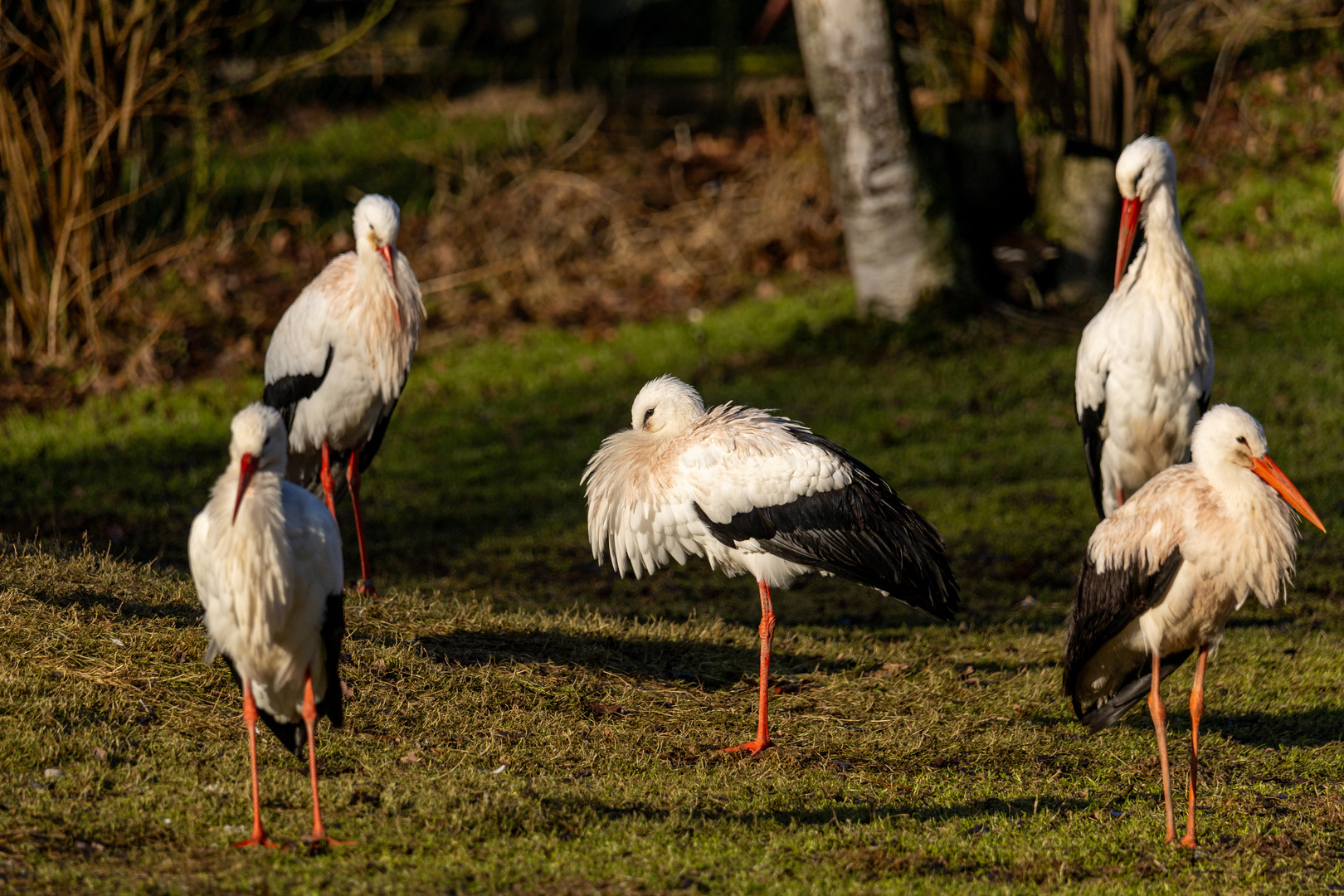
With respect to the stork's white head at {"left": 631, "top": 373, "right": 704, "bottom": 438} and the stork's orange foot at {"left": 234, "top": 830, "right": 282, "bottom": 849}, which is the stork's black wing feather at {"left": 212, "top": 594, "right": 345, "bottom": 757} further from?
the stork's white head at {"left": 631, "top": 373, "right": 704, "bottom": 438}

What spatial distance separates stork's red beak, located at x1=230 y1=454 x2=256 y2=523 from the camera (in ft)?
12.8

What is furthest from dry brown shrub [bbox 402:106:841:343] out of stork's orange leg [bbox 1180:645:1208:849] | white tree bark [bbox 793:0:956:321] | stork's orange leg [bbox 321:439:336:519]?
stork's orange leg [bbox 1180:645:1208:849]

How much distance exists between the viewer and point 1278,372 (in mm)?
9969

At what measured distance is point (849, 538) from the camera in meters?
5.58

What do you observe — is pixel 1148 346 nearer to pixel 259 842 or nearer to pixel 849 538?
pixel 849 538

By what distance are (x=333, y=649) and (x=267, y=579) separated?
15.8 inches

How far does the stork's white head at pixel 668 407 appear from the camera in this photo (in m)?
5.86

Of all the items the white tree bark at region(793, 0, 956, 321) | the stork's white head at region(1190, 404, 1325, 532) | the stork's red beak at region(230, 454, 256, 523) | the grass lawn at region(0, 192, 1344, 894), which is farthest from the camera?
the white tree bark at region(793, 0, 956, 321)

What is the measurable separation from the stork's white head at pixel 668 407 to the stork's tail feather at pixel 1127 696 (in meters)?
1.96

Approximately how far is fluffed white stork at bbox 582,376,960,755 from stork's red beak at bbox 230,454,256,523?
2096mm

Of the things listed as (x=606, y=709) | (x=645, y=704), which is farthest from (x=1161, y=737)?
(x=606, y=709)

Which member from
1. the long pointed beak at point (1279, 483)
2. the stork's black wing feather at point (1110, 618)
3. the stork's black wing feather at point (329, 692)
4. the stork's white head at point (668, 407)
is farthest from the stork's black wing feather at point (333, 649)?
the long pointed beak at point (1279, 483)

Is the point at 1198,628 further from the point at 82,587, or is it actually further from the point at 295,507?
the point at 82,587

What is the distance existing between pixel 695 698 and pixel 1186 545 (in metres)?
2.12
